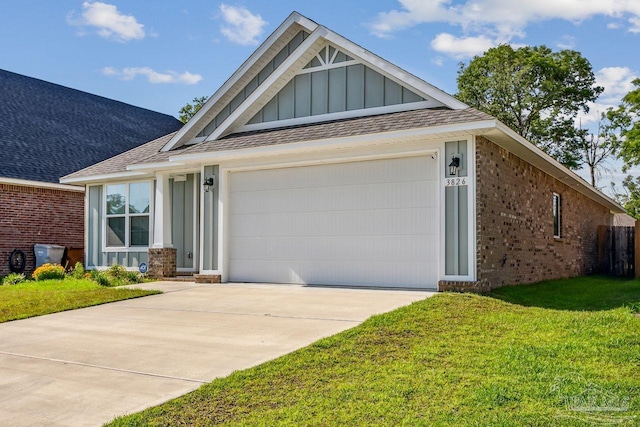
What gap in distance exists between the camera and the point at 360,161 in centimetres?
1157

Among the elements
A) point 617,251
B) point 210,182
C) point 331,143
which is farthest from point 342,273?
point 617,251

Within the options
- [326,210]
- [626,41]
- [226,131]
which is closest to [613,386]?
[326,210]

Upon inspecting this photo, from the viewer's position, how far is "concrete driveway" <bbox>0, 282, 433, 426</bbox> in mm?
4812

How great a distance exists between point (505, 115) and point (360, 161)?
26414 mm

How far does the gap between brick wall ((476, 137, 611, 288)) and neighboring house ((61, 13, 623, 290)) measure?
0.18ft

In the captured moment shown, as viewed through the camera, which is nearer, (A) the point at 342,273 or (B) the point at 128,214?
(A) the point at 342,273

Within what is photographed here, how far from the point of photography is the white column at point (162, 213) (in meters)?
14.8

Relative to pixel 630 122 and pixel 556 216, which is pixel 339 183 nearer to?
pixel 556 216

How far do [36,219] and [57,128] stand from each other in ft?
15.1

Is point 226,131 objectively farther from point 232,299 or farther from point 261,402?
point 261,402

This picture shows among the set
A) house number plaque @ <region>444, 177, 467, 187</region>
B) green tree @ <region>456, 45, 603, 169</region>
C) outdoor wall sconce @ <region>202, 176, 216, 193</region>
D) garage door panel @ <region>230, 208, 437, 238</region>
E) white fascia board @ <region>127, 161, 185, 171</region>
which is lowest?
garage door panel @ <region>230, 208, 437, 238</region>

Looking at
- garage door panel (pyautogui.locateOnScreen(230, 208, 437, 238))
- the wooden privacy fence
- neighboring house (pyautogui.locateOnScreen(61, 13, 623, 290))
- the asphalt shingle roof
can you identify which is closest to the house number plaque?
neighboring house (pyautogui.locateOnScreen(61, 13, 623, 290))

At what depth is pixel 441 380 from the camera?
491 centimetres

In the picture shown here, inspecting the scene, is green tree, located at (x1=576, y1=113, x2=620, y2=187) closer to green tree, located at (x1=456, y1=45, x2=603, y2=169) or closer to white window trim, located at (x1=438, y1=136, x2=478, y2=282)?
green tree, located at (x1=456, y1=45, x2=603, y2=169)
